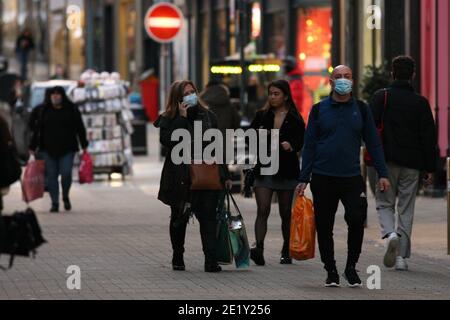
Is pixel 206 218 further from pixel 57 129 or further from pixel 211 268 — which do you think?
pixel 57 129

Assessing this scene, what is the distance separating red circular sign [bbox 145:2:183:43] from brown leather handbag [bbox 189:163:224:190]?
630 inches

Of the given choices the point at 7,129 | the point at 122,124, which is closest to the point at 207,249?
the point at 7,129

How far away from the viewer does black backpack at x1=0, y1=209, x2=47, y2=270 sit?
1071 centimetres

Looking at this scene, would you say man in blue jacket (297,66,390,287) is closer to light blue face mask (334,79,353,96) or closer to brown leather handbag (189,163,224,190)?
light blue face mask (334,79,353,96)

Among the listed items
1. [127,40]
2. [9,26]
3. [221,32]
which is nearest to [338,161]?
[221,32]

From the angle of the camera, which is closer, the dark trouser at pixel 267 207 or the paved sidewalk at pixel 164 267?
the paved sidewalk at pixel 164 267

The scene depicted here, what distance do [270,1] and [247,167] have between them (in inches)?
1014

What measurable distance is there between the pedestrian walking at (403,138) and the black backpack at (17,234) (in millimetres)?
4258

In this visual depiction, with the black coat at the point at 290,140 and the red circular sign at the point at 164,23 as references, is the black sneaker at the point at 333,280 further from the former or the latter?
the red circular sign at the point at 164,23

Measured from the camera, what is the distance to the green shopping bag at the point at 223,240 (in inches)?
565

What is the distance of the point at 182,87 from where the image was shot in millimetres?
14352

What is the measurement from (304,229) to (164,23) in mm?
17713

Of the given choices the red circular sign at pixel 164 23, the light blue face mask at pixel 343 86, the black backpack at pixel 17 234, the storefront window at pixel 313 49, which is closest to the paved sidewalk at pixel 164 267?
the black backpack at pixel 17 234

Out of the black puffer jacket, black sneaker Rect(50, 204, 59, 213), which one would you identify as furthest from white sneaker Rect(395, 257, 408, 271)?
the black puffer jacket
